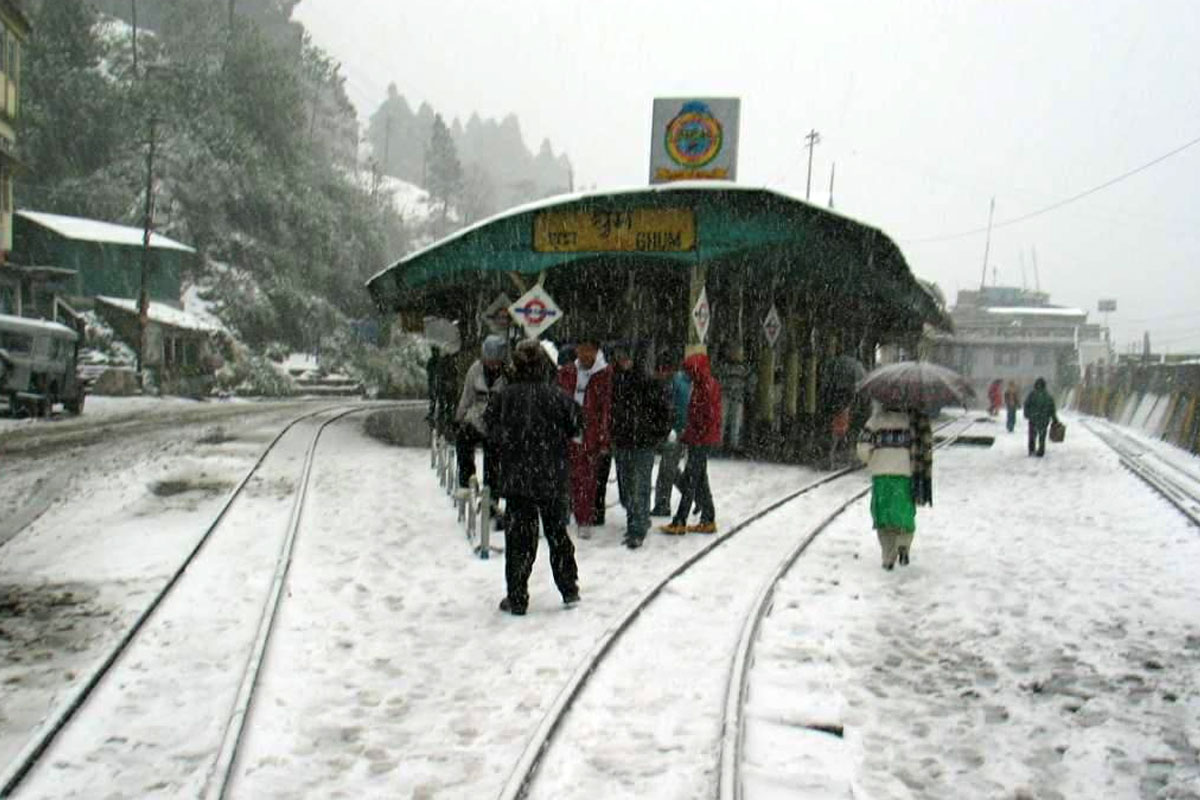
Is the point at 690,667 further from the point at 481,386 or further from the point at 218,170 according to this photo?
the point at 218,170

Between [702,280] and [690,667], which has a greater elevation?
[702,280]

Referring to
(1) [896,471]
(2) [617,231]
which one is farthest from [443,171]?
(1) [896,471]

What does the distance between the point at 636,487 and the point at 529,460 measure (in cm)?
262

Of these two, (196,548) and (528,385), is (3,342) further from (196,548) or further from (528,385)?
(528,385)

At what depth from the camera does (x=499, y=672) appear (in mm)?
5719

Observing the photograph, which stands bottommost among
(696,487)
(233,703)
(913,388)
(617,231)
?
(233,703)

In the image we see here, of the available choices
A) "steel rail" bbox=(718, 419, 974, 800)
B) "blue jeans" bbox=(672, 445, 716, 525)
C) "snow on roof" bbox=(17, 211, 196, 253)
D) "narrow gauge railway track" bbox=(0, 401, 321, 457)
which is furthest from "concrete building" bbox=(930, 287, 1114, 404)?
"steel rail" bbox=(718, 419, 974, 800)

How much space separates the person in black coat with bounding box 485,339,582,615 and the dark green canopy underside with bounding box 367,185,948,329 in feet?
30.1

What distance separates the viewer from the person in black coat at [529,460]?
6828 millimetres

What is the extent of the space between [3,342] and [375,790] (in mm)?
24490

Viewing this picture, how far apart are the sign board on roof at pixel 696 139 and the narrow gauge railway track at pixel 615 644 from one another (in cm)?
886

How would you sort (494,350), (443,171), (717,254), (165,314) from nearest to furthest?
1. (494,350)
2. (717,254)
3. (165,314)
4. (443,171)

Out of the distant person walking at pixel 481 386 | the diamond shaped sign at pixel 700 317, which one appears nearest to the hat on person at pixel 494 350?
the distant person walking at pixel 481 386

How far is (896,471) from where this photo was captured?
28.4ft
